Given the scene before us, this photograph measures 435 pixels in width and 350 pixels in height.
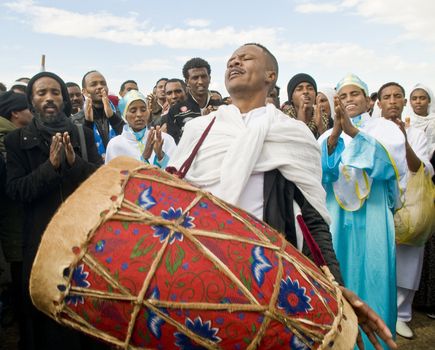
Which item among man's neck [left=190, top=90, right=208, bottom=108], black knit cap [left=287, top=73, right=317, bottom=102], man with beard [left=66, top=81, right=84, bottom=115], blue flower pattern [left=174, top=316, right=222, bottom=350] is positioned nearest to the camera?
blue flower pattern [left=174, top=316, right=222, bottom=350]

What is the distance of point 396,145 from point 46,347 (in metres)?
3.09

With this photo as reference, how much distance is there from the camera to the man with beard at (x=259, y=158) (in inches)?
76.2

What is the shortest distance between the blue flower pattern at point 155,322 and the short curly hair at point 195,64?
14.9 ft

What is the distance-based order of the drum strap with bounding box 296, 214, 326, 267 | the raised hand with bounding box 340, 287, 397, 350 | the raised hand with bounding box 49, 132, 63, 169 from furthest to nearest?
the raised hand with bounding box 49, 132, 63, 169, the drum strap with bounding box 296, 214, 326, 267, the raised hand with bounding box 340, 287, 397, 350

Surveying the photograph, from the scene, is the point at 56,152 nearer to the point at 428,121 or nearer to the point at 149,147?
the point at 149,147

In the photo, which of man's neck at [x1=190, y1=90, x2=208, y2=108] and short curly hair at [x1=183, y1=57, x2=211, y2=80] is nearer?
man's neck at [x1=190, y1=90, x2=208, y2=108]

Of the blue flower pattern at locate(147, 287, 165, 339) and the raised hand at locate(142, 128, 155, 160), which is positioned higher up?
the raised hand at locate(142, 128, 155, 160)

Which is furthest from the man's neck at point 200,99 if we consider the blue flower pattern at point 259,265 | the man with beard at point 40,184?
the blue flower pattern at point 259,265

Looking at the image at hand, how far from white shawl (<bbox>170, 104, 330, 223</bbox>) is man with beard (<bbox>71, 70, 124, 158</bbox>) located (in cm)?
300

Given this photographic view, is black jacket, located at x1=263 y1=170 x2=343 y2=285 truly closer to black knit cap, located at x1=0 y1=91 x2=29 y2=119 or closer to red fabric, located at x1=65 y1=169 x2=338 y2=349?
red fabric, located at x1=65 y1=169 x2=338 y2=349

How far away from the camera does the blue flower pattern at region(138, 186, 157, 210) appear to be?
130cm

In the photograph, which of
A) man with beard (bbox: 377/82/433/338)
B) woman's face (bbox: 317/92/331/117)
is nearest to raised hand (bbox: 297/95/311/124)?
woman's face (bbox: 317/92/331/117)

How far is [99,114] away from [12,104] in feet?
4.60

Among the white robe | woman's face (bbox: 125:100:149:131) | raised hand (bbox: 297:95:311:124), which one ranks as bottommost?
the white robe
